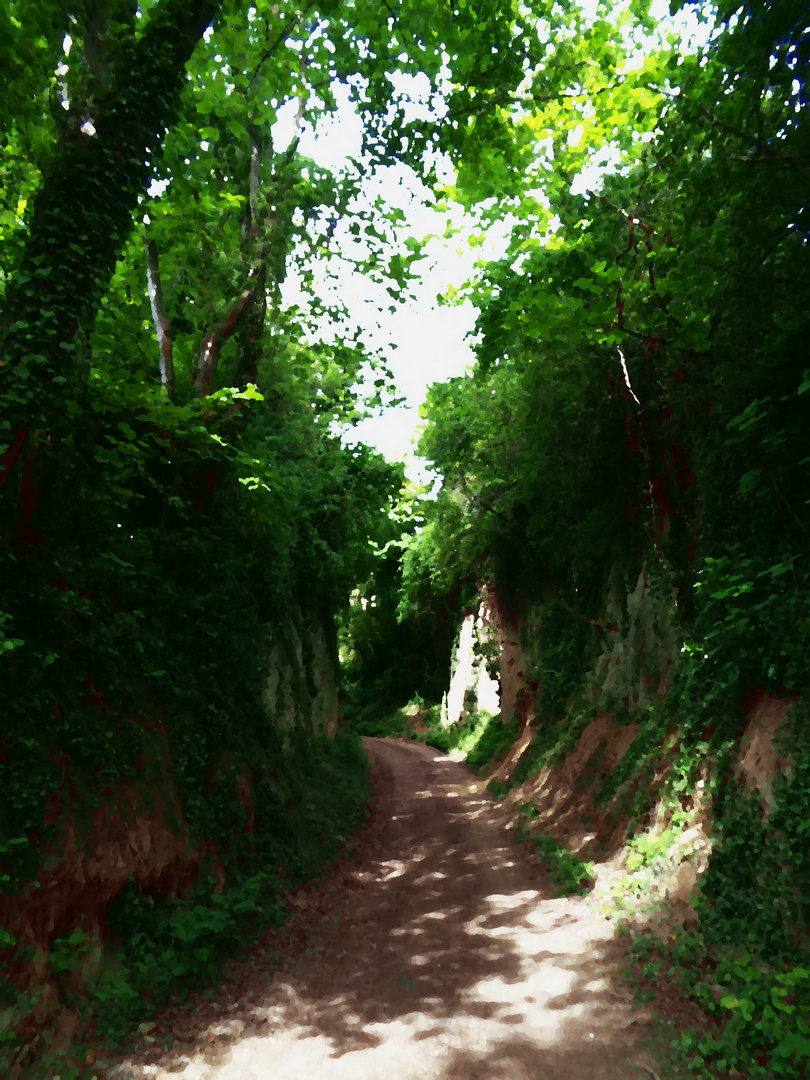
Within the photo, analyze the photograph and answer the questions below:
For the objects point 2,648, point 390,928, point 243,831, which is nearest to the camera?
point 2,648

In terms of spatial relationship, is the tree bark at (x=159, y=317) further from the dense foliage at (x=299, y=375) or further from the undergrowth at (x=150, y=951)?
the undergrowth at (x=150, y=951)

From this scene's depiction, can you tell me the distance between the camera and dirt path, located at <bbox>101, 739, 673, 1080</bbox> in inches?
166

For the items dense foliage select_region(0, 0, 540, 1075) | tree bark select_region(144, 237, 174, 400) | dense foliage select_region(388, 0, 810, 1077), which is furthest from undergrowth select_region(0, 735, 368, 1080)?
tree bark select_region(144, 237, 174, 400)

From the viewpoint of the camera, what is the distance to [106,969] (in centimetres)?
467

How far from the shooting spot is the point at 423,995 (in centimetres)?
525

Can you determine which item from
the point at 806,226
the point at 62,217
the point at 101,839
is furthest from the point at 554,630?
the point at 62,217

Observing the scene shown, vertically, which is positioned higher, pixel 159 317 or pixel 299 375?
pixel 299 375

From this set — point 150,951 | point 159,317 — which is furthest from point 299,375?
point 150,951

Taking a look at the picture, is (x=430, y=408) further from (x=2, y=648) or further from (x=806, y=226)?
(x=2, y=648)

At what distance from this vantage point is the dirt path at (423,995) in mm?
4227

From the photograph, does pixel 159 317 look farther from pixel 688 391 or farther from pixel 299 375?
pixel 688 391

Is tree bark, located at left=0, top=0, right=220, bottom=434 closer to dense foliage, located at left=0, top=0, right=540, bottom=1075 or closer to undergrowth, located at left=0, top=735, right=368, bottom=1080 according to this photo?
dense foliage, located at left=0, top=0, right=540, bottom=1075

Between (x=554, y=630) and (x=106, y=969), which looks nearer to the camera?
(x=106, y=969)

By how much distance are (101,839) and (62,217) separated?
5.46 m
